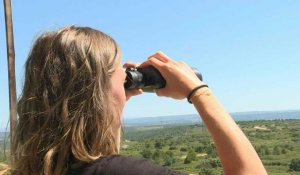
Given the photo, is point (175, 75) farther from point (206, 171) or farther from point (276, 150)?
point (276, 150)

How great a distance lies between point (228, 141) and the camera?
2.78 ft

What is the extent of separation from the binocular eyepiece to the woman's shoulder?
23 centimetres

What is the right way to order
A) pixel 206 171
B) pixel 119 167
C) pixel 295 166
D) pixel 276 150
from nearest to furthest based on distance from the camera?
pixel 119 167
pixel 206 171
pixel 295 166
pixel 276 150

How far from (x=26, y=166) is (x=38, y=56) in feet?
0.62

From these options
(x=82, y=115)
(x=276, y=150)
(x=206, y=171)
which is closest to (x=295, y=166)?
(x=206, y=171)

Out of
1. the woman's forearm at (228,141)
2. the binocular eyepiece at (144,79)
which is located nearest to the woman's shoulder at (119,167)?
the woman's forearm at (228,141)

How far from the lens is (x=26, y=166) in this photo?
86 cm

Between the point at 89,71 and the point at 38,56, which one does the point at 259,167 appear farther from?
the point at 38,56

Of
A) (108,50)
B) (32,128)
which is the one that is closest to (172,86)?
(108,50)

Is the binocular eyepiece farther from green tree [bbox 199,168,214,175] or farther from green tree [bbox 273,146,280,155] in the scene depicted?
green tree [bbox 273,146,280,155]

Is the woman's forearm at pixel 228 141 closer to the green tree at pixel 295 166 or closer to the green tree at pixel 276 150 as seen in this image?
the green tree at pixel 295 166

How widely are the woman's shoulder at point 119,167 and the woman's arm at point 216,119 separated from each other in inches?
4.6

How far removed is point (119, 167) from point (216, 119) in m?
0.20

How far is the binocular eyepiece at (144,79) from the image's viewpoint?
99cm
